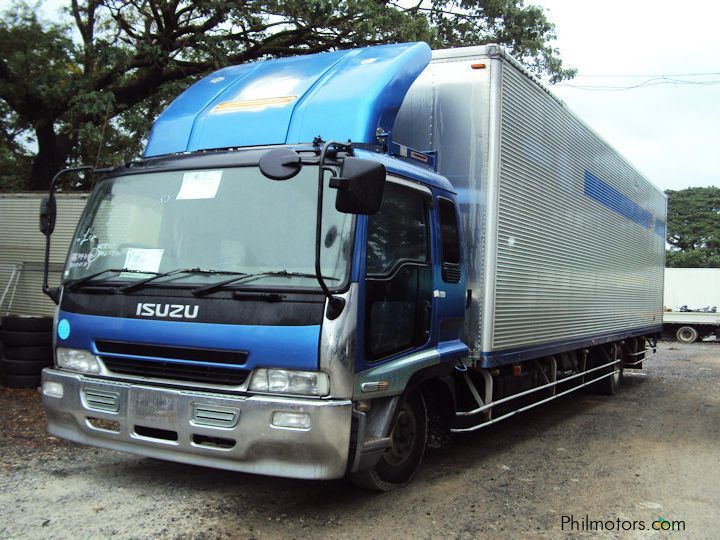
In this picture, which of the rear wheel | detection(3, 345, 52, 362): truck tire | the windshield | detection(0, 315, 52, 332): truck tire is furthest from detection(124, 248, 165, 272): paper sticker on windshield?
the rear wheel

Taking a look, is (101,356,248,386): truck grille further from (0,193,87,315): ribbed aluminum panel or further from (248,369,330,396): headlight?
(0,193,87,315): ribbed aluminum panel

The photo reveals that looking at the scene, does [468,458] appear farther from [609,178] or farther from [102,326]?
[609,178]

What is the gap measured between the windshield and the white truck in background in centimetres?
2524

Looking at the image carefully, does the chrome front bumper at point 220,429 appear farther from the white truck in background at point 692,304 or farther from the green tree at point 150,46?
the white truck in background at point 692,304

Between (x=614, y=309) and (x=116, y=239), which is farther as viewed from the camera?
(x=614, y=309)

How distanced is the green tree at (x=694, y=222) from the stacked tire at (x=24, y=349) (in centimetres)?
4878

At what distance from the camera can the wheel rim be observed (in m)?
4.75

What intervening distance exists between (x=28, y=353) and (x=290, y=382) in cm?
567

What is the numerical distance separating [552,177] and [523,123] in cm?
108

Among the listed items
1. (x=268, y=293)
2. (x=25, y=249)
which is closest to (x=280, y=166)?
(x=268, y=293)

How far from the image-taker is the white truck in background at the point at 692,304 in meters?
25.8

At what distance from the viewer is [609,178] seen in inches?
364

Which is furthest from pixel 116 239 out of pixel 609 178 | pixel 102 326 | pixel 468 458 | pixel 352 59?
pixel 609 178

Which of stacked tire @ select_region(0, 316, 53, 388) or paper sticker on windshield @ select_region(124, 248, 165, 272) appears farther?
stacked tire @ select_region(0, 316, 53, 388)
